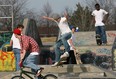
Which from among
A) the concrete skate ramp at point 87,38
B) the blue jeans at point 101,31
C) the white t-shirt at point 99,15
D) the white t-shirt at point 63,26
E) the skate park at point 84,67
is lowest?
the skate park at point 84,67

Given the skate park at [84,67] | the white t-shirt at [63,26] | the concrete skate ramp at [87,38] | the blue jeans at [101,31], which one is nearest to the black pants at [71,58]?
the skate park at [84,67]

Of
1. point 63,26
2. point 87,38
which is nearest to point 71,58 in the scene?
point 63,26

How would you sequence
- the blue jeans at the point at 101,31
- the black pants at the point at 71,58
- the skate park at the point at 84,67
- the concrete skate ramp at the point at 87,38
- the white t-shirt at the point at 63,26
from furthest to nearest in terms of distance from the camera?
the concrete skate ramp at the point at 87,38 → the blue jeans at the point at 101,31 → the black pants at the point at 71,58 → the white t-shirt at the point at 63,26 → the skate park at the point at 84,67

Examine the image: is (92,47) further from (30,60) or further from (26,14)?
(26,14)

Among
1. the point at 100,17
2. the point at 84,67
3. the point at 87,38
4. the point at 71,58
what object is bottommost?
the point at 84,67

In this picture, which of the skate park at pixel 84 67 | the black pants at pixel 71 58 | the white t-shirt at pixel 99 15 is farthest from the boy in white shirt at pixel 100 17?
the black pants at pixel 71 58

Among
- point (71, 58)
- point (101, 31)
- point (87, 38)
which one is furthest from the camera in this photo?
point (87, 38)

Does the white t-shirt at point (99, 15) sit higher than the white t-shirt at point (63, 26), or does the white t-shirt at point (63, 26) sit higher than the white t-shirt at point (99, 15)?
the white t-shirt at point (99, 15)

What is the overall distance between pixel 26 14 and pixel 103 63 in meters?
34.7

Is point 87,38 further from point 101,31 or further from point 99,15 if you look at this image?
point 99,15

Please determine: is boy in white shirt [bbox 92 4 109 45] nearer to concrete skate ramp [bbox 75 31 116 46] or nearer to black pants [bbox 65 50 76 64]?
black pants [bbox 65 50 76 64]

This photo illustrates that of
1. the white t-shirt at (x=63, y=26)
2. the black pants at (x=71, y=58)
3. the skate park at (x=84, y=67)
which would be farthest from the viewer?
the black pants at (x=71, y=58)

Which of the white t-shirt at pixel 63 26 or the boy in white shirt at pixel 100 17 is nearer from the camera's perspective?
the white t-shirt at pixel 63 26

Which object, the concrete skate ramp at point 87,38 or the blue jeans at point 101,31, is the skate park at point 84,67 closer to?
the concrete skate ramp at point 87,38
